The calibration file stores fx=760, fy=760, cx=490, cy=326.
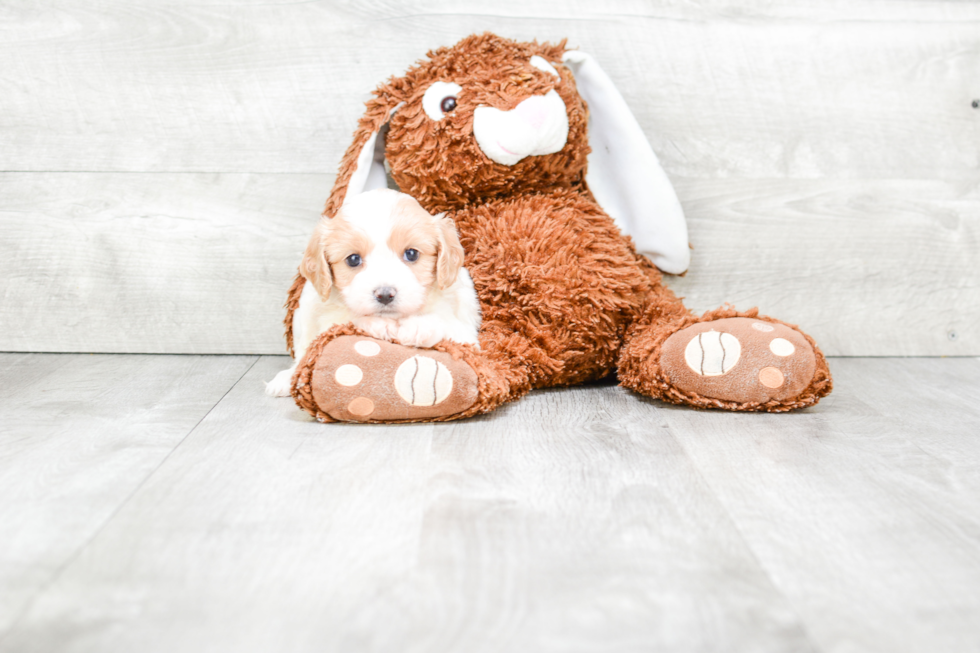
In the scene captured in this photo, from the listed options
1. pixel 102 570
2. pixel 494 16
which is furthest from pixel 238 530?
pixel 494 16

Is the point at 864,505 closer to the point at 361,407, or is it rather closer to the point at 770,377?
the point at 770,377

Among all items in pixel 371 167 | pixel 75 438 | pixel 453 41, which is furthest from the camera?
pixel 453 41

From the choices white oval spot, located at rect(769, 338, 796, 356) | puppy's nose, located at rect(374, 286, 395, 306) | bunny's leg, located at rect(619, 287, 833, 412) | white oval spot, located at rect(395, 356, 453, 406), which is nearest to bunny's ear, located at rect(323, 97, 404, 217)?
puppy's nose, located at rect(374, 286, 395, 306)

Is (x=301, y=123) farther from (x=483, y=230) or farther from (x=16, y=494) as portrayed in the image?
(x=16, y=494)

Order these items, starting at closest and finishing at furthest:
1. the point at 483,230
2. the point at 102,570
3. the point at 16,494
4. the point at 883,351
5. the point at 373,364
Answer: the point at 102,570 → the point at 16,494 → the point at 373,364 → the point at 483,230 → the point at 883,351

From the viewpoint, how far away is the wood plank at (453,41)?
1335mm

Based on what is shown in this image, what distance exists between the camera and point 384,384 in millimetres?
947

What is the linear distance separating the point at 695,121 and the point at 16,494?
1.17 m

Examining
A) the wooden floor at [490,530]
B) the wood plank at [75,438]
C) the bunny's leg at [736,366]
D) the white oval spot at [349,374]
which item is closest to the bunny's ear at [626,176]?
the bunny's leg at [736,366]

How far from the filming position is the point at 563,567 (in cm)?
62

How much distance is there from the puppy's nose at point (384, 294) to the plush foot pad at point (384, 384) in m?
0.06

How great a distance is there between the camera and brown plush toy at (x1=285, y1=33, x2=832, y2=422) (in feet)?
3.35

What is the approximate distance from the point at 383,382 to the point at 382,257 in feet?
0.56

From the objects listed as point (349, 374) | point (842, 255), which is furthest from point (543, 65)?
point (842, 255)
